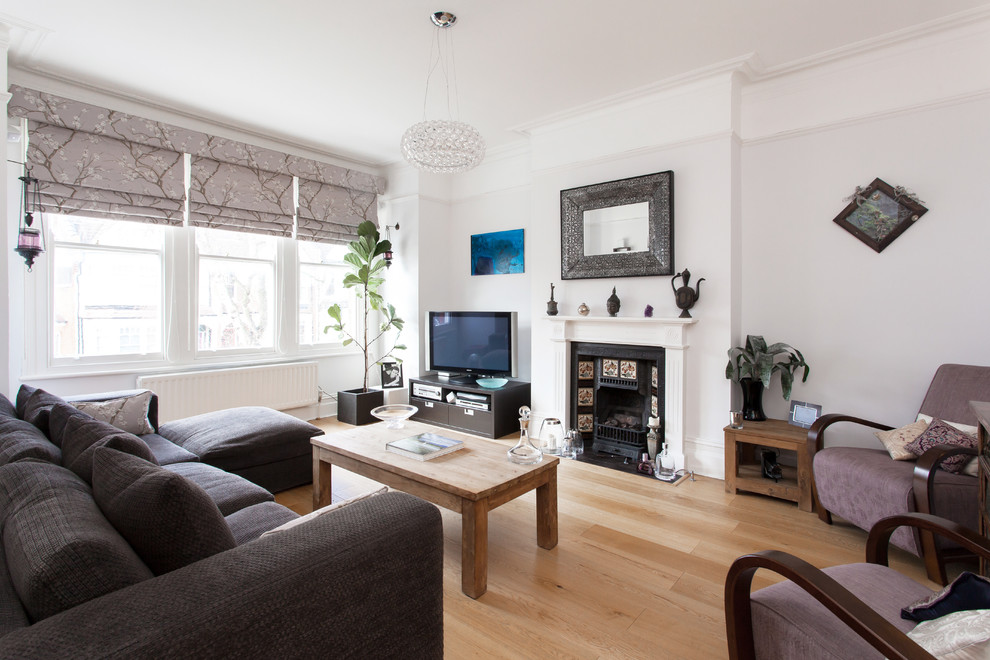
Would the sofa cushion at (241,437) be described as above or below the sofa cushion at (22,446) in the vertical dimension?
below

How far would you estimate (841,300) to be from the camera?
3.18 meters

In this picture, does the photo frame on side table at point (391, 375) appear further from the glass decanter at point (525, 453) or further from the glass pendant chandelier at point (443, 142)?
the glass decanter at point (525, 453)

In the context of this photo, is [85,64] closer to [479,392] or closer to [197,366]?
[197,366]

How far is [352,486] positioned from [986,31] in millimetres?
4683

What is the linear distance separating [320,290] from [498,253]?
2011 millimetres

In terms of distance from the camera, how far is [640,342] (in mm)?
3697

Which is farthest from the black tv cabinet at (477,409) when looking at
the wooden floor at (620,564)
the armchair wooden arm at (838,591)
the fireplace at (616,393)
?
the armchair wooden arm at (838,591)

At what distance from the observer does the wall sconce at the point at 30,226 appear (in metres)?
3.13

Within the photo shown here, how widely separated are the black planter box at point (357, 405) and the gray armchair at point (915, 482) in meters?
3.85

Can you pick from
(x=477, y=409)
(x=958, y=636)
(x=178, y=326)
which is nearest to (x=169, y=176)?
(x=178, y=326)

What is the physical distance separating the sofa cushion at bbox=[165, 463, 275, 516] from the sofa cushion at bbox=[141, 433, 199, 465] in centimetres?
15

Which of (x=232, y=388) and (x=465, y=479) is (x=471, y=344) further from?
(x=465, y=479)

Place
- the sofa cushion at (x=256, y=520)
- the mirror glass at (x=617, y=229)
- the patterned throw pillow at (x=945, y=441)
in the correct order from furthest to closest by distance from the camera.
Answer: the mirror glass at (x=617, y=229) < the patterned throw pillow at (x=945, y=441) < the sofa cushion at (x=256, y=520)

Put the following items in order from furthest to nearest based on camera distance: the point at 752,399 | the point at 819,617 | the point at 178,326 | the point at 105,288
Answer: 1. the point at 178,326
2. the point at 105,288
3. the point at 752,399
4. the point at 819,617
